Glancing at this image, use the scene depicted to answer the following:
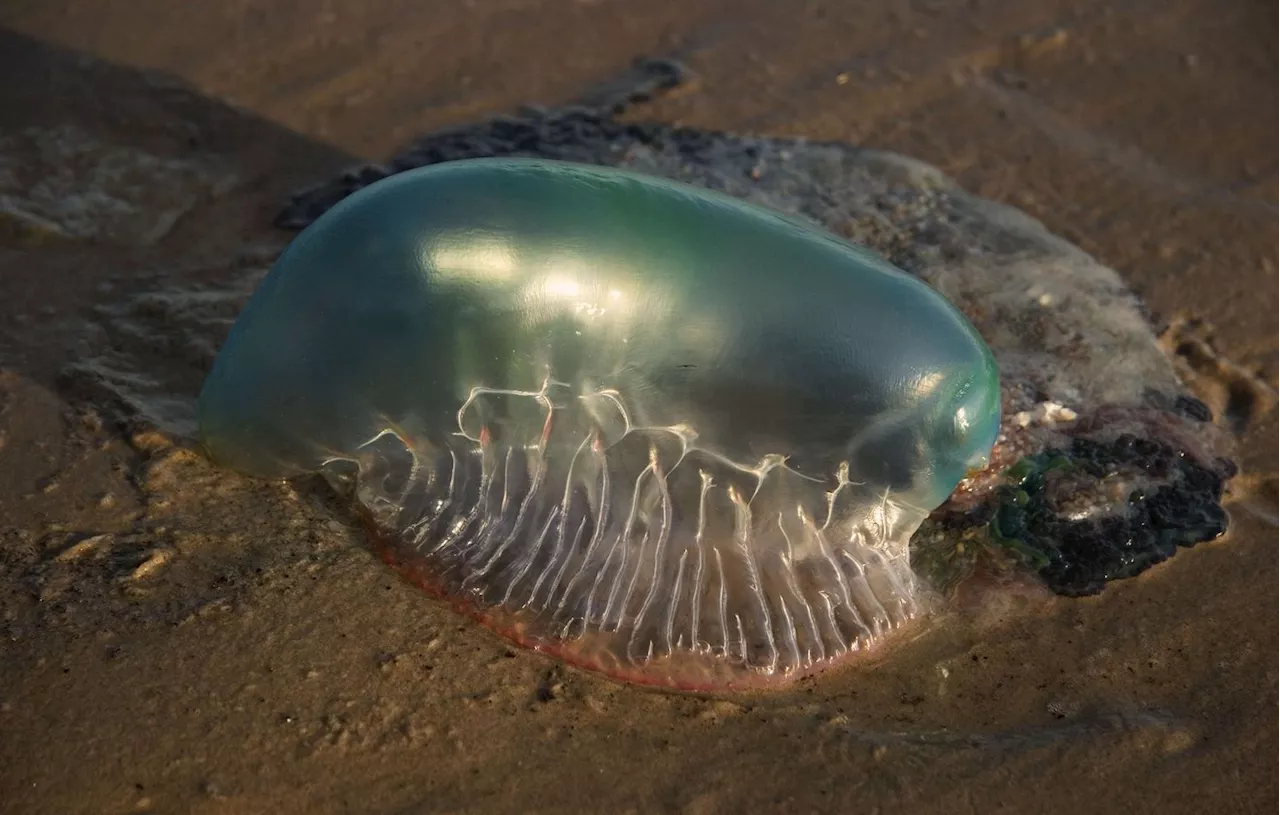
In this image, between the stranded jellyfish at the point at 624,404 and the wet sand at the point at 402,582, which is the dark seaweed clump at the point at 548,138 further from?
the stranded jellyfish at the point at 624,404

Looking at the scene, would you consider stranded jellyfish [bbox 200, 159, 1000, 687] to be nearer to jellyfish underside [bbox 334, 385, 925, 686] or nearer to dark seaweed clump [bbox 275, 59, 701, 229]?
jellyfish underside [bbox 334, 385, 925, 686]

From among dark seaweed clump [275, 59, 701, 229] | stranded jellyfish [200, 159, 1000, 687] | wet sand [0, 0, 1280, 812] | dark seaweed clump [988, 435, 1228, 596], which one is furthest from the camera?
dark seaweed clump [275, 59, 701, 229]

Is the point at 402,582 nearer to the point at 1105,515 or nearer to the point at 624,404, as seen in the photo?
the point at 624,404

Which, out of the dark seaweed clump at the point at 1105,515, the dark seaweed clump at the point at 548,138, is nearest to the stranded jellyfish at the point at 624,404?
the dark seaweed clump at the point at 1105,515

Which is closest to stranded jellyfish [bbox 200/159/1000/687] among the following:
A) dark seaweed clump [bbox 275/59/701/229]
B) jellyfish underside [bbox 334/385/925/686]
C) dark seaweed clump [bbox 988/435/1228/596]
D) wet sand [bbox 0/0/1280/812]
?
jellyfish underside [bbox 334/385/925/686]

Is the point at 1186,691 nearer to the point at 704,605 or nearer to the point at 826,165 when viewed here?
the point at 704,605

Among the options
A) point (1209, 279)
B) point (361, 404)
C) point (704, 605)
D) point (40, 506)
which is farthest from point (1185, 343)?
point (40, 506)
